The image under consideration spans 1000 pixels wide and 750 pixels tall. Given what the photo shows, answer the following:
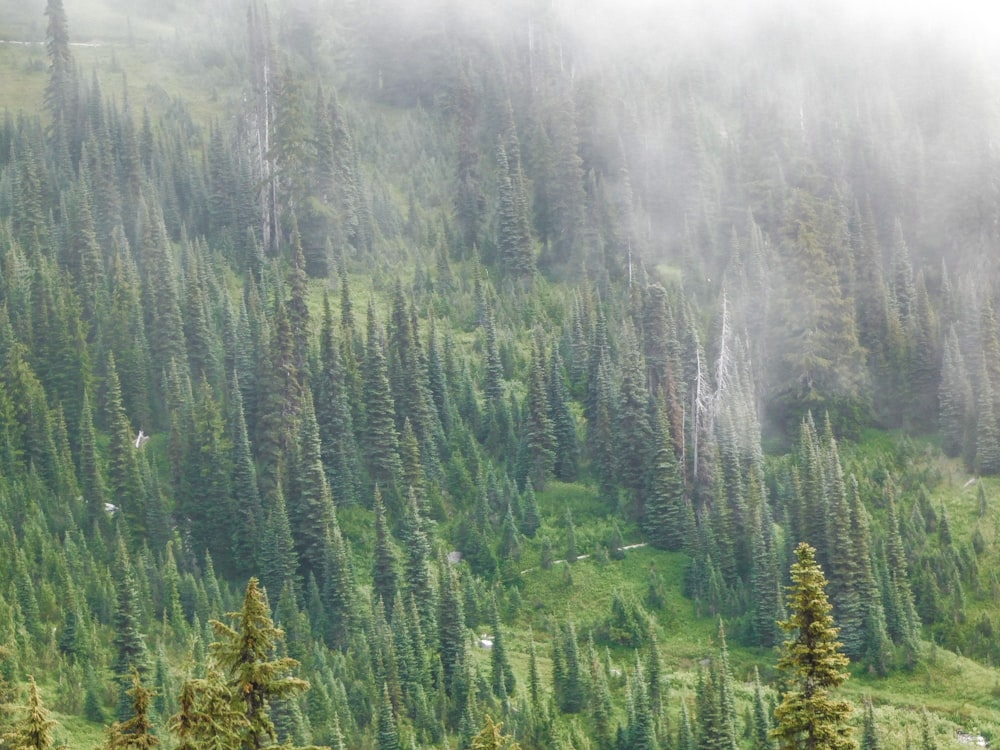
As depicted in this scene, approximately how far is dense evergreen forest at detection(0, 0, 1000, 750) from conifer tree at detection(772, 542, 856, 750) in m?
28.8

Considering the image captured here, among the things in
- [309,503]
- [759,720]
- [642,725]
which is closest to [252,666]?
[642,725]

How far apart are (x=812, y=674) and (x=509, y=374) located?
101 metres

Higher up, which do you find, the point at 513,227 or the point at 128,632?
the point at 513,227

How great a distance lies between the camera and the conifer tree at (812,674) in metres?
44.0

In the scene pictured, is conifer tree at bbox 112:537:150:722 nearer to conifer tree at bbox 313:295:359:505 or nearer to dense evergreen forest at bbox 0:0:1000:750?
dense evergreen forest at bbox 0:0:1000:750

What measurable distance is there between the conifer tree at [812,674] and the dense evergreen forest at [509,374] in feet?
94.5

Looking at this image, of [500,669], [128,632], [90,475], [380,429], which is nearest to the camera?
[128,632]

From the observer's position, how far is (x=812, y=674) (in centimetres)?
4447

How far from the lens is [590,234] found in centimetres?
16650

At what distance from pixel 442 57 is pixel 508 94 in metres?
13.3

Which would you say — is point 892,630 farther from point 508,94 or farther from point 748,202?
point 508,94

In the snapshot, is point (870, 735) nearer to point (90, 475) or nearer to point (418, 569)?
point (418, 569)

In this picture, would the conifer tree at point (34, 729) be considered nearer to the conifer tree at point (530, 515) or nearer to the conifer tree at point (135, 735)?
the conifer tree at point (135, 735)

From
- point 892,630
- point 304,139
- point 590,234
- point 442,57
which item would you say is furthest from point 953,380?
point 442,57
